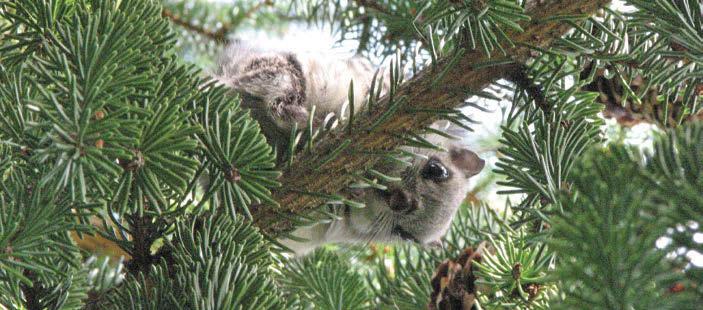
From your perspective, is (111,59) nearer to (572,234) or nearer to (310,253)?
(572,234)

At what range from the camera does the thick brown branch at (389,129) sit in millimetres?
843

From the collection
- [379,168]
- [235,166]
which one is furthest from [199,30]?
[235,166]

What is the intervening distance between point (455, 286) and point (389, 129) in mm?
335

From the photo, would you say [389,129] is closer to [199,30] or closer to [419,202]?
[419,202]

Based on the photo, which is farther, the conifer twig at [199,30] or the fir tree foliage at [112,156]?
the conifer twig at [199,30]

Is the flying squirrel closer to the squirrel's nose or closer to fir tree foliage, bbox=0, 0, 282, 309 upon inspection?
the squirrel's nose

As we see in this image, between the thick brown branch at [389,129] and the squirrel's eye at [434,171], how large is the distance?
58 cm

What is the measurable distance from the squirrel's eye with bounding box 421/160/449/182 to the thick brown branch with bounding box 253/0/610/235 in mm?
578

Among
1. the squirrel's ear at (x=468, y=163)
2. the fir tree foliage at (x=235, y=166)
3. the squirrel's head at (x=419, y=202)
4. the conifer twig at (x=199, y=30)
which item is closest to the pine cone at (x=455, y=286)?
the fir tree foliage at (x=235, y=166)

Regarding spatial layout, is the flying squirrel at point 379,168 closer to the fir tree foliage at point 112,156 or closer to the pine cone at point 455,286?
the pine cone at point 455,286

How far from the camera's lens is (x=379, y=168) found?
134 centimetres

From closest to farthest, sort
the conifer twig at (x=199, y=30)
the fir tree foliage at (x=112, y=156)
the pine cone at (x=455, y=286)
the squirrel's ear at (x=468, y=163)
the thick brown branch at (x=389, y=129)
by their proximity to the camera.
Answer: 1. the fir tree foliage at (x=112, y=156)
2. the thick brown branch at (x=389, y=129)
3. the pine cone at (x=455, y=286)
4. the squirrel's ear at (x=468, y=163)
5. the conifer twig at (x=199, y=30)

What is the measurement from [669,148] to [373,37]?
1.19 metres

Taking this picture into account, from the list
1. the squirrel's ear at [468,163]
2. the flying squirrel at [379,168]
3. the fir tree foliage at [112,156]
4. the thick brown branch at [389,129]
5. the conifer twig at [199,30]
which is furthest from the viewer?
the conifer twig at [199,30]
